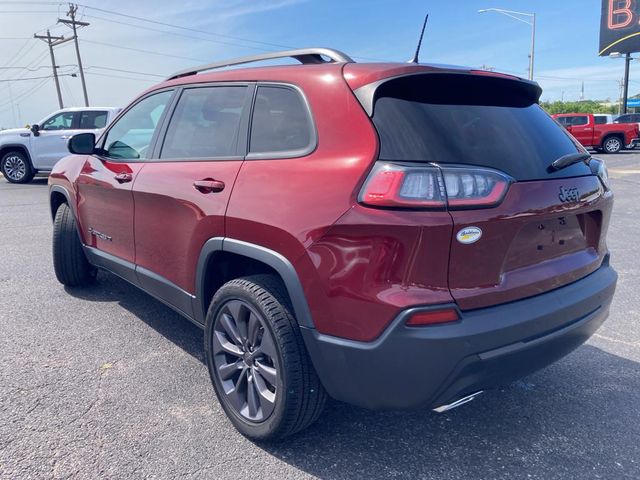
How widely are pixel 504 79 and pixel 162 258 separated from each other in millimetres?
2134

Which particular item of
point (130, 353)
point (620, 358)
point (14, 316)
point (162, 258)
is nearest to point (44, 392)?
point (130, 353)

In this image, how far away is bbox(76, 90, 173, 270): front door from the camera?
3.45m

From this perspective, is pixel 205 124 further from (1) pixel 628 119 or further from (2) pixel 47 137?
(1) pixel 628 119

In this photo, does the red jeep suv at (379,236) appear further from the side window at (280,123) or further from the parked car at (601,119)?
the parked car at (601,119)

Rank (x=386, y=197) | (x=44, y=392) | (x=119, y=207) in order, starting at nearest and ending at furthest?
1. (x=386, y=197)
2. (x=44, y=392)
3. (x=119, y=207)

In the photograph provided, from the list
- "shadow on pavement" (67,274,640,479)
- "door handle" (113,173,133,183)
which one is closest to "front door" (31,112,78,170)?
"door handle" (113,173,133,183)

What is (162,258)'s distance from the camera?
3.13 meters

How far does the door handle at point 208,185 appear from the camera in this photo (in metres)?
2.59

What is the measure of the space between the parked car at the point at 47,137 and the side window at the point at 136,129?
33.6 ft

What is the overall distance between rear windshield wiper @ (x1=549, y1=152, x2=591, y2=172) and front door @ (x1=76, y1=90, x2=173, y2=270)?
7.65 ft

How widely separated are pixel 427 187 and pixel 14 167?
14935 millimetres

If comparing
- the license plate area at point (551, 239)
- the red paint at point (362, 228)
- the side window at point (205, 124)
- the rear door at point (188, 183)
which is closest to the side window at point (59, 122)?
the rear door at point (188, 183)

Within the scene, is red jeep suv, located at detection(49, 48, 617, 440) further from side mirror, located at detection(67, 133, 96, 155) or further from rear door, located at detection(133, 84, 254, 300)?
side mirror, located at detection(67, 133, 96, 155)

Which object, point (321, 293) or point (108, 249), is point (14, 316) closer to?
point (108, 249)
